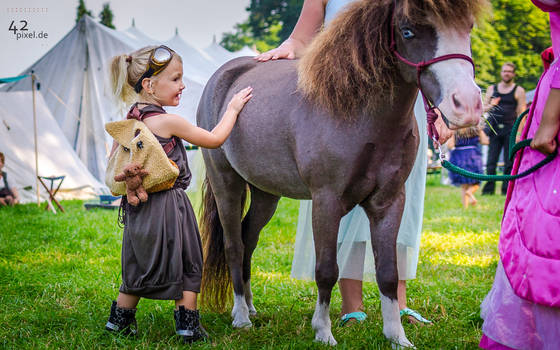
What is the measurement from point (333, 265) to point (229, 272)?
1115 mm

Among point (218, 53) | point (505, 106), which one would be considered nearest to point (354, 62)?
point (505, 106)

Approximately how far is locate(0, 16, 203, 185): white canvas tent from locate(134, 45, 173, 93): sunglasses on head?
9834 mm

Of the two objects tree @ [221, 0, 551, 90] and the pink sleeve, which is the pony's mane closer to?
the pink sleeve

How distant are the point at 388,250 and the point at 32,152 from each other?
971 cm

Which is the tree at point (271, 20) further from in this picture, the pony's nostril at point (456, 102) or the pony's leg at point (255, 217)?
the pony's nostril at point (456, 102)

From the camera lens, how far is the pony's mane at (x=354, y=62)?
2.27 metres

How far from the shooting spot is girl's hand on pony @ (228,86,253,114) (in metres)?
2.94

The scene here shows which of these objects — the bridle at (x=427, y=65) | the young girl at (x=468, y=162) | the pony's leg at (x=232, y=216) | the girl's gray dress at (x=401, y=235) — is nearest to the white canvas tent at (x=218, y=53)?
the young girl at (x=468, y=162)

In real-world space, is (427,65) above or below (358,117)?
above

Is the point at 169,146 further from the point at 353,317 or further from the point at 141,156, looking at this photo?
the point at 353,317

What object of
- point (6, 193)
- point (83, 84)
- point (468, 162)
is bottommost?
point (6, 193)

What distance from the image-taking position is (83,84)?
12.7m

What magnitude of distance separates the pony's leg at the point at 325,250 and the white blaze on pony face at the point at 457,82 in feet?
2.28

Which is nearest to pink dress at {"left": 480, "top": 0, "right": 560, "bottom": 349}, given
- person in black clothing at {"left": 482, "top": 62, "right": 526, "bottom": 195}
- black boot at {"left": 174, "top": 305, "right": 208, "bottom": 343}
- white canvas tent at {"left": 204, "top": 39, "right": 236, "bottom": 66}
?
black boot at {"left": 174, "top": 305, "right": 208, "bottom": 343}
